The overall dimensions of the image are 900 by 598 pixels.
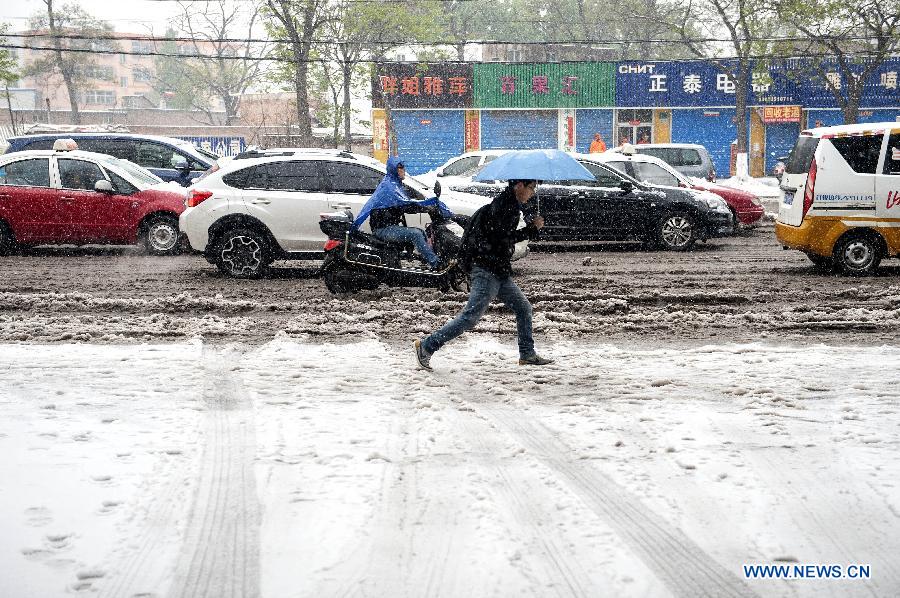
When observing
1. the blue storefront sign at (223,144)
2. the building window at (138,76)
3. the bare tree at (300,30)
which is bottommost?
the blue storefront sign at (223,144)

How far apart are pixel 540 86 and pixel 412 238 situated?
35.4 meters

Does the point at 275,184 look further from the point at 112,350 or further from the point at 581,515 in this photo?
the point at 581,515

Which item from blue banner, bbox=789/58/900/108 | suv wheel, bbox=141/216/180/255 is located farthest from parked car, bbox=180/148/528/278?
blue banner, bbox=789/58/900/108

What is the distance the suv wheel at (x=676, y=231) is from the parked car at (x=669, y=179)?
790 millimetres

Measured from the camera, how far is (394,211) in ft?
37.9

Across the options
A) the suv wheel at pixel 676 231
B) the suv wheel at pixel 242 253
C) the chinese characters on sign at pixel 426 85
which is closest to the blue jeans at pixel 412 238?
the suv wheel at pixel 242 253

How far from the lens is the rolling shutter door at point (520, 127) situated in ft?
151

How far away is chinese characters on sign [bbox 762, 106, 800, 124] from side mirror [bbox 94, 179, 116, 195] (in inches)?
1387

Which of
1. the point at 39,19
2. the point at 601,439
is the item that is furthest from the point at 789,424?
the point at 39,19

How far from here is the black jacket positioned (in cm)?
764

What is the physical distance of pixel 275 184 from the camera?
13.3m

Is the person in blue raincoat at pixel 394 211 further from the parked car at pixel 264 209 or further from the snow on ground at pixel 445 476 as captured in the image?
the snow on ground at pixel 445 476

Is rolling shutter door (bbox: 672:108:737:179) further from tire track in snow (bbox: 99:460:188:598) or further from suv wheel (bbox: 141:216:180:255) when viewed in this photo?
tire track in snow (bbox: 99:460:188:598)

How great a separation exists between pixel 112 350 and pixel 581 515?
5578 mm
